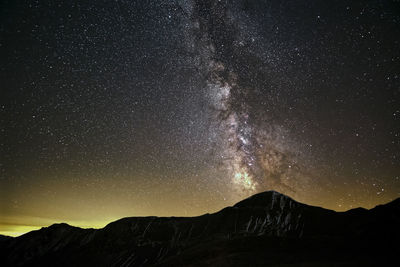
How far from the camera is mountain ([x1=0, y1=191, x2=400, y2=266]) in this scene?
9912 centimetres

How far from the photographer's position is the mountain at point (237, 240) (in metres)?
99.1

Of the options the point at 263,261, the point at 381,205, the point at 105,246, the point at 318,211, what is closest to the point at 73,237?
the point at 105,246

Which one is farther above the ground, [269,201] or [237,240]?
[269,201]

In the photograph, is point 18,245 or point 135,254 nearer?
point 135,254

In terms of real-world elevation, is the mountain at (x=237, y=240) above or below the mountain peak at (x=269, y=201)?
below

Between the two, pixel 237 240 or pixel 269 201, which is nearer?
pixel 237 240

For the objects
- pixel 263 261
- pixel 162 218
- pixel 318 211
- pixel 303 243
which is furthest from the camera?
pixel 162 218

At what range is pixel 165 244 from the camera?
475ft

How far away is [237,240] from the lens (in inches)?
5022

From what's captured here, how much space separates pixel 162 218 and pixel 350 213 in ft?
359

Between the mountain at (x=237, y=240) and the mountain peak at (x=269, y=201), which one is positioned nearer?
the mountain at (x=237, y=240)

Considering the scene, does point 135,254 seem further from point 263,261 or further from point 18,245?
point 18,245

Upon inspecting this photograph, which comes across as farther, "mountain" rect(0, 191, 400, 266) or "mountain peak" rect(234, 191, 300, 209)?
"mountain peak" rect(234, 191, 300, 209)

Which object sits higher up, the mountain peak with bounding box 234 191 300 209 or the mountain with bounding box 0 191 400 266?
the mountain peak with bounding box 234 191 300 209
